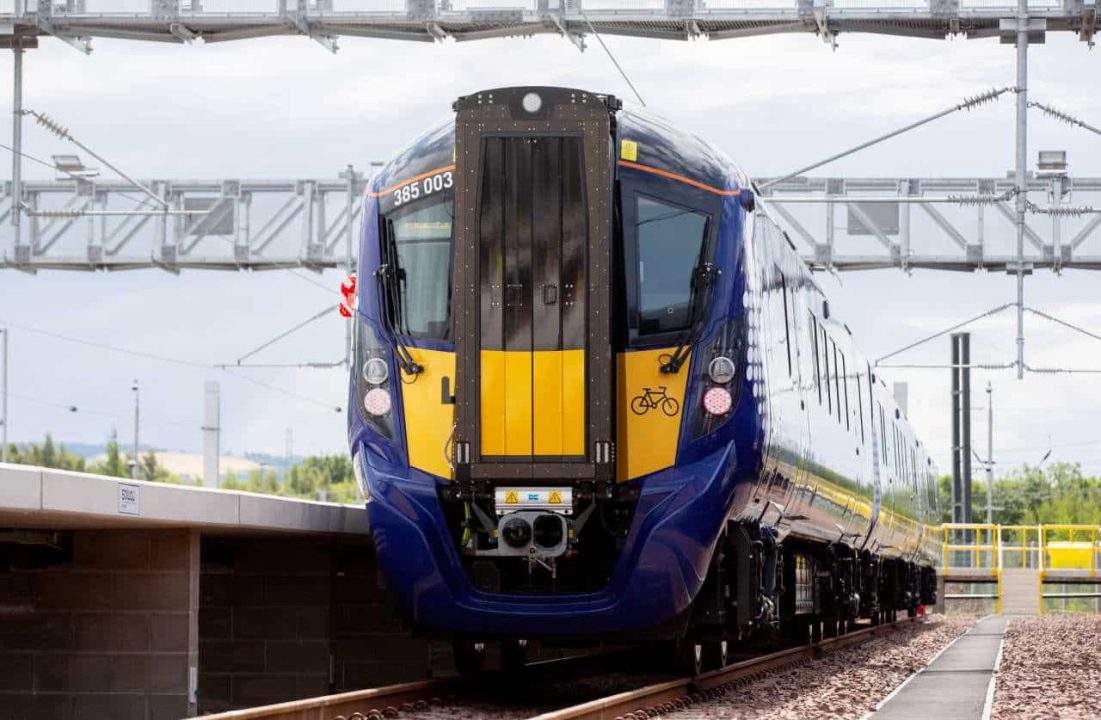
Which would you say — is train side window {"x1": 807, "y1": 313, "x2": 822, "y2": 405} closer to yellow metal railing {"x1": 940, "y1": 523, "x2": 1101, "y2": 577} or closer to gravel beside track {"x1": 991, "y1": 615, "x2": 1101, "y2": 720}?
gravel beside track {"x1": 991, "y1": 615, "x2": 1101, "y2": 720}

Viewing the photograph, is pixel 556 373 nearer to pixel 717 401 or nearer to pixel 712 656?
pixel 717 401

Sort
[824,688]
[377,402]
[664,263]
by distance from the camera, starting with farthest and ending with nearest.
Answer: [824,688]
[664,263]
[377,402]

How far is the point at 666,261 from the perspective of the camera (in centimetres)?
1274

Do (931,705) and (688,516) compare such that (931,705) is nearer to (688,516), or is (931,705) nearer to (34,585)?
(688,516)

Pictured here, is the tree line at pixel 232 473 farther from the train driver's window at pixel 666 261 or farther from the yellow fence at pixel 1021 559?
the train driver's window at pixel 666 261

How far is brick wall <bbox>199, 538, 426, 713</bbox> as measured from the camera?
16.5 m

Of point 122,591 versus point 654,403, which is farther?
point 122,591

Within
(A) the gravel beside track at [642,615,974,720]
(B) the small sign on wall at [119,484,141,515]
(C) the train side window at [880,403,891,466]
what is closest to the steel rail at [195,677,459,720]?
(B) the small sign on wall at [119,484,141,515]

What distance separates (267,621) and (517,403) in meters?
5.32

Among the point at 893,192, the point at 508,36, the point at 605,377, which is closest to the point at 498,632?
the point at 605,377

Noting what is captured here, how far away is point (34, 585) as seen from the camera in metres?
13.8

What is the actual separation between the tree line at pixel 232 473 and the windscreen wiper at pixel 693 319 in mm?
95044

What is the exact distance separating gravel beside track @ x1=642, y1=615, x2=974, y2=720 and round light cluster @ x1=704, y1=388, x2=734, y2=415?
6.13 ft

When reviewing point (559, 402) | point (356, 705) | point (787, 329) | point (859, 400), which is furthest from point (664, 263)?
point (859, 400)
